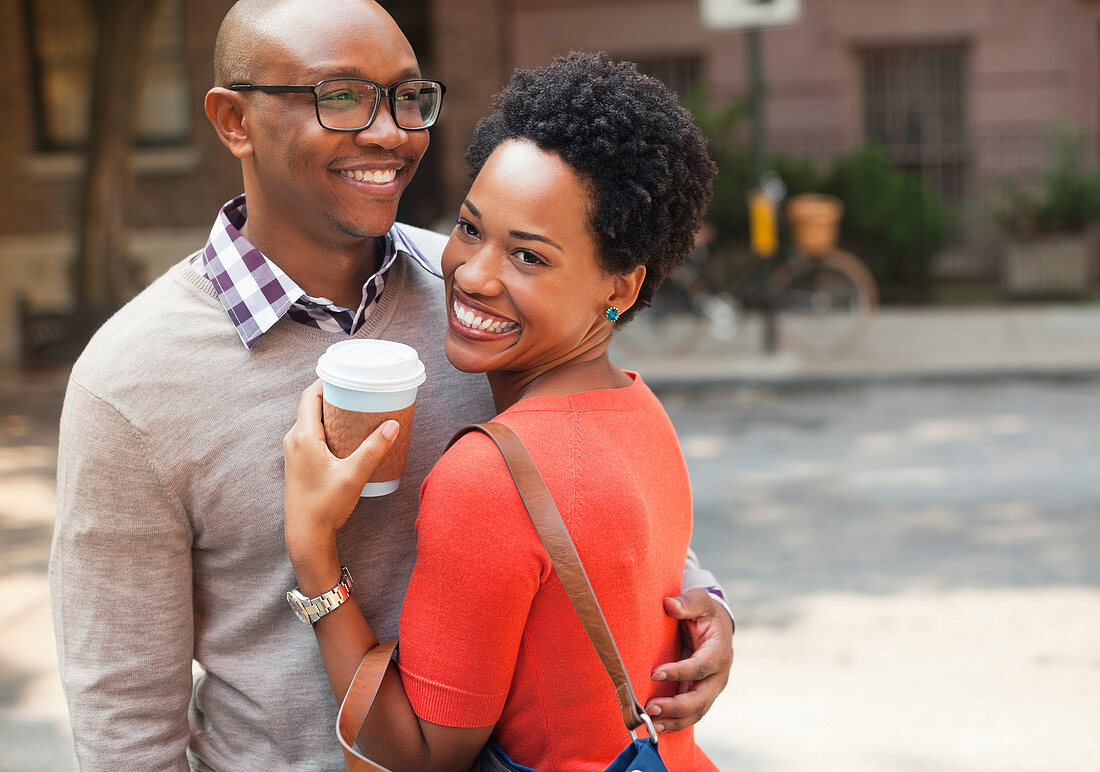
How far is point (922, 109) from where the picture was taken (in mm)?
15047

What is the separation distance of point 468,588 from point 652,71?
561 inches

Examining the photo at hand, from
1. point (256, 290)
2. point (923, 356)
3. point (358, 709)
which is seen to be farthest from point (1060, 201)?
point (358, 709)

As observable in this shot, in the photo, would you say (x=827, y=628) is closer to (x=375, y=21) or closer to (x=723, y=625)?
(x=723, y=625)

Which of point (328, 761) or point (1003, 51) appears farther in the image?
point (1003, 51)

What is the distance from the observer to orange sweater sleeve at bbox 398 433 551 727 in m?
1.49

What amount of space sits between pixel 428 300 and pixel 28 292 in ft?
46.0

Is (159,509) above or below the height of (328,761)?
above

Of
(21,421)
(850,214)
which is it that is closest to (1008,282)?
(850,214)

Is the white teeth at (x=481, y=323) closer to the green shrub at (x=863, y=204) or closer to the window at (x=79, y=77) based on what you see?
the green shrub at (x=863, y=204)

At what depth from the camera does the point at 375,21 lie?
1.78 metres

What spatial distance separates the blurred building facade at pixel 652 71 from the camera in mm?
14570

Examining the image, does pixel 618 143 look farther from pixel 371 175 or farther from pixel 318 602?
pixel 318 602

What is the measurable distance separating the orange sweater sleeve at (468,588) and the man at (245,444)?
29cm

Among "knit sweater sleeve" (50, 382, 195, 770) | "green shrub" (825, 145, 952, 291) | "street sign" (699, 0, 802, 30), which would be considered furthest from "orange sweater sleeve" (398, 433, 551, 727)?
"green shrub" (825, 145, 952, 291)
